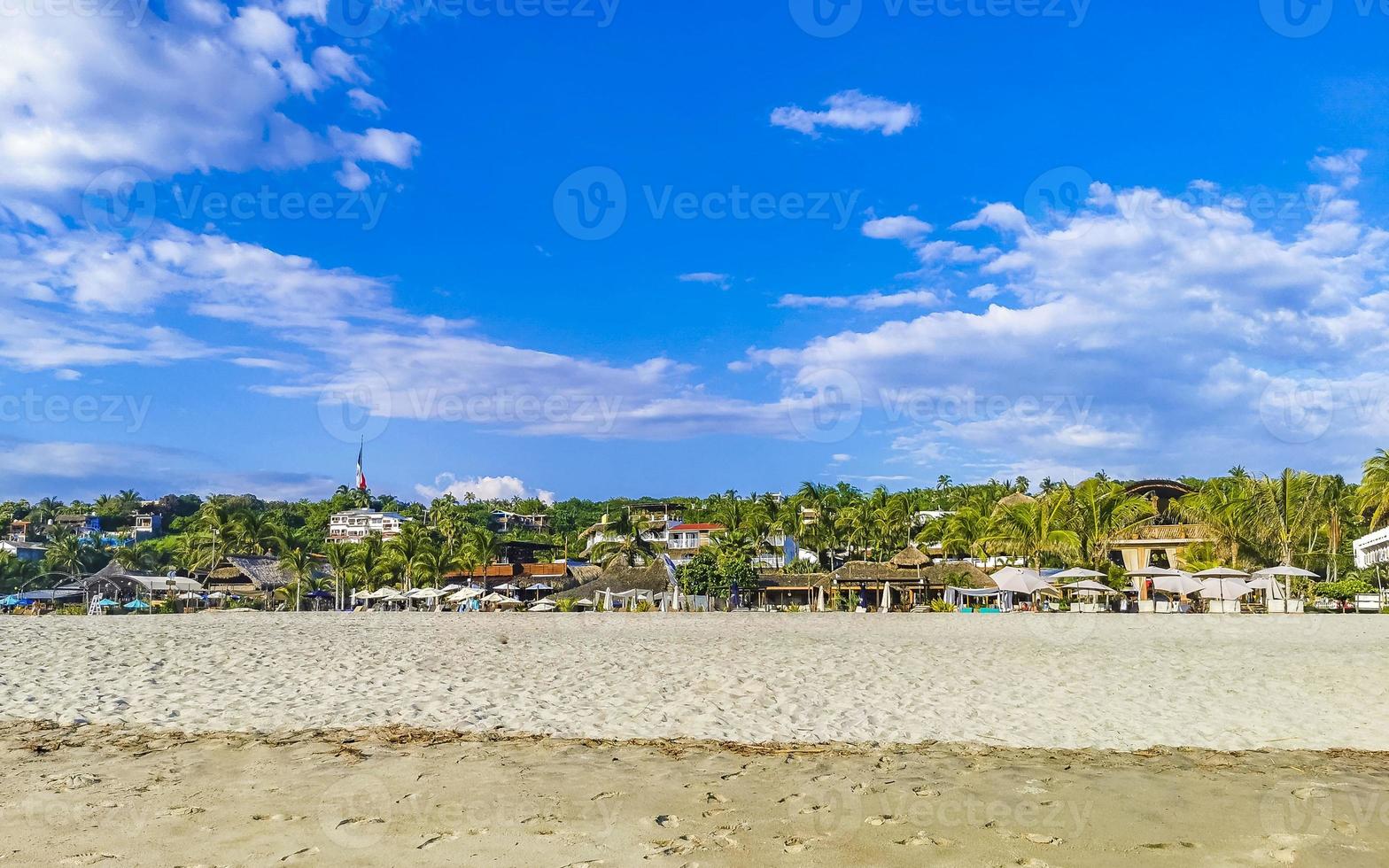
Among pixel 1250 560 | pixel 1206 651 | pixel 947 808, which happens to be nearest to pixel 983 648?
pixel 1206 651

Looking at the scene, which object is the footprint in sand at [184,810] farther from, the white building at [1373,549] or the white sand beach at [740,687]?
the white building at [1373,549]

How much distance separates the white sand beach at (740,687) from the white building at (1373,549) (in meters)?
20.6

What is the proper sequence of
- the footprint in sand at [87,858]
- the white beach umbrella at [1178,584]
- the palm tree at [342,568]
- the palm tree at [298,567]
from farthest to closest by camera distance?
1. the palm tree at [342,568]
2. the palm tree at [298,567]
3. the white beach umbrella at [1178,584]
4. the footprint in sand at [87,858]

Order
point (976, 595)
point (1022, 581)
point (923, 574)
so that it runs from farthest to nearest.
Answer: point (923, 574)
point (976, 595)
point (1022, 581)

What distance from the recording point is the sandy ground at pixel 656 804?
16.0 ft

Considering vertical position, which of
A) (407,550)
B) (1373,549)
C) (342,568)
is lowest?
(342,568)

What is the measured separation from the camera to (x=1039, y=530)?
1585 inches

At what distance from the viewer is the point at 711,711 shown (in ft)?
31.5

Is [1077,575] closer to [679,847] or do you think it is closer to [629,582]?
[629,582]

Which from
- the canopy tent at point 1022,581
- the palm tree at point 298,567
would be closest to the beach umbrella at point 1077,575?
the canopy tent at point 1022,581

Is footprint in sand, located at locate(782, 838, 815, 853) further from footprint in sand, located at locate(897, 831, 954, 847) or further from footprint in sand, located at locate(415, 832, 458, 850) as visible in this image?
footprint in sand, located at locate(415, 832, 458, 850)

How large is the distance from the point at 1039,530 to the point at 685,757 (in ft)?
119

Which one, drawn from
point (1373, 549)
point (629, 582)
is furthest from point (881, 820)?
point (1373, 549)

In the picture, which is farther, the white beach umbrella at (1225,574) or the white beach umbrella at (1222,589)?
the white beach umbrella at (1225,574)
